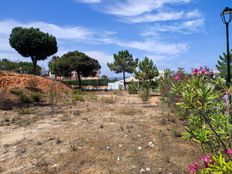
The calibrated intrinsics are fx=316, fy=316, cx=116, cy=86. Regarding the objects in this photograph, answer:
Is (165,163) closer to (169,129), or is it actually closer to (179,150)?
(179,150)

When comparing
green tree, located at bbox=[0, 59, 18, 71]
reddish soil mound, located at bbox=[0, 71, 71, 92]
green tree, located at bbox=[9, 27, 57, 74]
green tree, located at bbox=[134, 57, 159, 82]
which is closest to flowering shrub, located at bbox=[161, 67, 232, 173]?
reddish soil mound, located at bbox=[0, 71, 71, 92]

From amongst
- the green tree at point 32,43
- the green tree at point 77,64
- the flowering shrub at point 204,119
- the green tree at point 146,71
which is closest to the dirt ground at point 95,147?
the flowering shrub at point 204,119

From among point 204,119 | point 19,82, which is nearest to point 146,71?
point 19,82

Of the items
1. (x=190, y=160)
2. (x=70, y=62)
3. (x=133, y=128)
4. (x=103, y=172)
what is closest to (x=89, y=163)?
(x=103, y=172)

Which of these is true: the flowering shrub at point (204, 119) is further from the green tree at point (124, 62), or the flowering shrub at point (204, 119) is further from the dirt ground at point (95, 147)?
the green tree at point (124, 62)

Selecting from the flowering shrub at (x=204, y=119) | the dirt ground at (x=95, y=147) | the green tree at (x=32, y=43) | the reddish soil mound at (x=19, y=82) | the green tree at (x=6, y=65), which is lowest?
the dirt ground at (x=95, y=147)

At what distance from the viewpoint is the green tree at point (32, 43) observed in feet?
138

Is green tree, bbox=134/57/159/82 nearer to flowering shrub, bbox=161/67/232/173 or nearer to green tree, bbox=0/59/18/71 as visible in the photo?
green tree, bbox=0/59/18/71

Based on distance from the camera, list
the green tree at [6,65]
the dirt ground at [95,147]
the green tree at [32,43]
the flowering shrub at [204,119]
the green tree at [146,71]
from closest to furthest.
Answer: the flowering shrub at [204,119] → the dirt ground at [95,147] → the green tree at [146,71] → the green tree at [32,43] → the green tree at [6,65]

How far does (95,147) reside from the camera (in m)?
6.91

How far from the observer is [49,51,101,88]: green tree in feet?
154

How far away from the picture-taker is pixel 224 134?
341 cm

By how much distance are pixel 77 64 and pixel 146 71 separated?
775 inches

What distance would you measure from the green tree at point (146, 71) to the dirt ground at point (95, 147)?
733 inches
